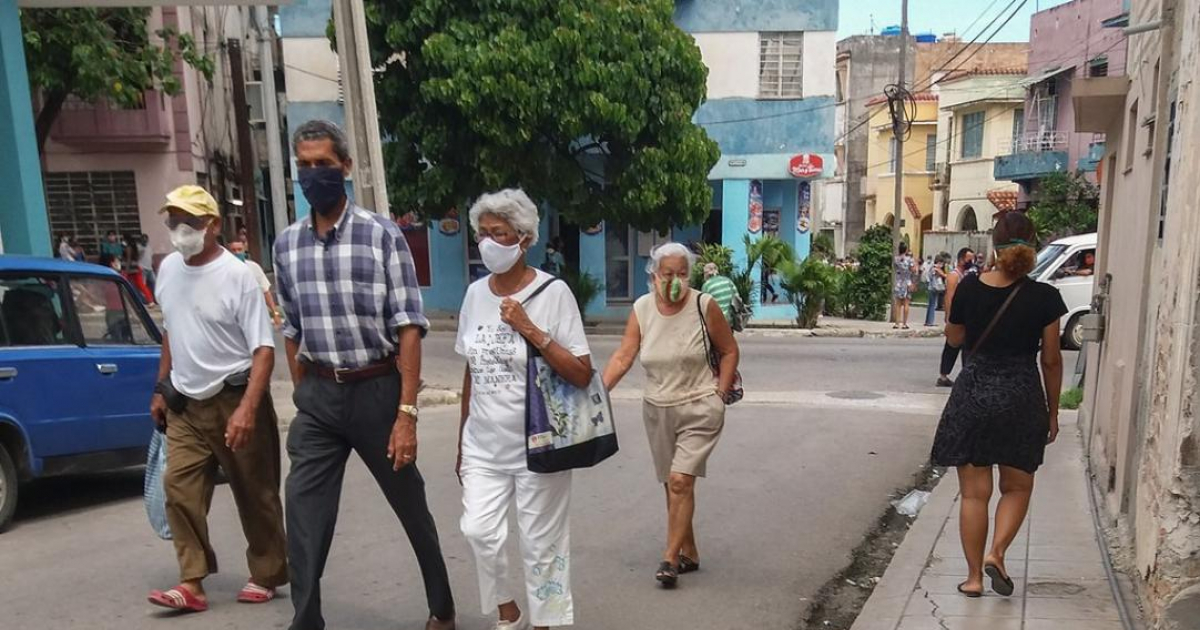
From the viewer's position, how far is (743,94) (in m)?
18.5

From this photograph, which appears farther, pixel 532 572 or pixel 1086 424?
pixel 1086 424

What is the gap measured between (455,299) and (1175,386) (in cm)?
1694

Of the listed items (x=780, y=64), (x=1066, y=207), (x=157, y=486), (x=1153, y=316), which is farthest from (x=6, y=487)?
(x=1066, y=207)

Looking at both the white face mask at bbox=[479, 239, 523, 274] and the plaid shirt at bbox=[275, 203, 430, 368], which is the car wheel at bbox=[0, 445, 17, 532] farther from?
the white face mask at bbox=[479, 239, 523, 274]

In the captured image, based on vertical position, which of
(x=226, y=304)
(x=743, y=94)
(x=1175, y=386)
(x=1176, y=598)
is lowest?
(x=1176, y=598)

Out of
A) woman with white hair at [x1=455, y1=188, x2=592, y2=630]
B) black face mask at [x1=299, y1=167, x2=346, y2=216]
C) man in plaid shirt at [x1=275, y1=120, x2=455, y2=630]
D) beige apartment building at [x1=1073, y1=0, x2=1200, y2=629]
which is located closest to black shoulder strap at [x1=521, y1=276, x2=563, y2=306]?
→ woman with white hair at [x1=455, y1=188, x2=592, y2=630]

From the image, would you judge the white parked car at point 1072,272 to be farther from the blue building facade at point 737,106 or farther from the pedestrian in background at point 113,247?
the pedestrian in background at point 113,247

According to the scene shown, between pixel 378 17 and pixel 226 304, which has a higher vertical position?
pixel 378 17

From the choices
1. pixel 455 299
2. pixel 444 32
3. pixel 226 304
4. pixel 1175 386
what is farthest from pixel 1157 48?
pixel 455 299

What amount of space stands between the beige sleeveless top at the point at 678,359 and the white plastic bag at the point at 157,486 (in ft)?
7.70

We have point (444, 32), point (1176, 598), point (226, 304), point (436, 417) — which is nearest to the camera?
point (1176, 598)

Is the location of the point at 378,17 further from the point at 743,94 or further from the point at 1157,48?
the point at 1157,48

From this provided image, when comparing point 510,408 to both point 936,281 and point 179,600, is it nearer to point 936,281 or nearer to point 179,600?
point 179,600

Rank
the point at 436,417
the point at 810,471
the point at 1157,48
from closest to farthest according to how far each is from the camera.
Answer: the point at 1157,48, the point at 810,471, the point at 436,417
